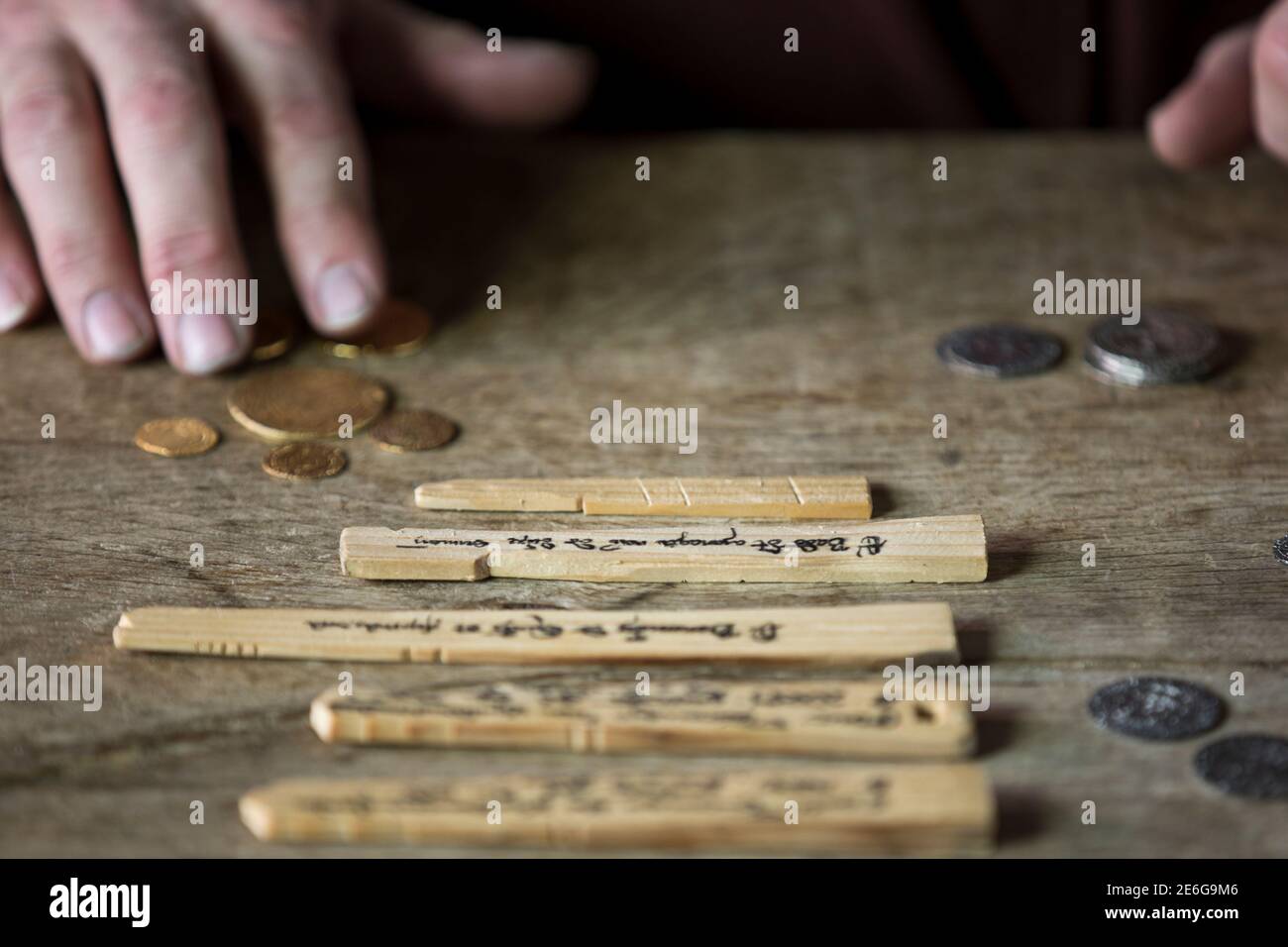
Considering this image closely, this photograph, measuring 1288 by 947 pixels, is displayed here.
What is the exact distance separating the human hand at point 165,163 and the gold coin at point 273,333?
0.08ft

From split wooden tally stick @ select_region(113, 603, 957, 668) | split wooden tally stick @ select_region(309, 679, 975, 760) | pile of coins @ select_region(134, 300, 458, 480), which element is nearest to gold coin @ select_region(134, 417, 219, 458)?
pile of coins @ select_region(134, 300, 458, 480)

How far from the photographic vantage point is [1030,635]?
0.87 m

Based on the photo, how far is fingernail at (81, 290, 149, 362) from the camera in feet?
3.95

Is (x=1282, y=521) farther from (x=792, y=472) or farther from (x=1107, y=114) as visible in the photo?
(x=1107, y=114)

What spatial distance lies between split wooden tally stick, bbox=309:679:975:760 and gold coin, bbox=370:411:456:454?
1.09 feet

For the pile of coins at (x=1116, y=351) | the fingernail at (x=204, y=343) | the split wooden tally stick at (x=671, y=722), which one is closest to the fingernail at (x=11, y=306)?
the fingernail at (x=204, y=343)

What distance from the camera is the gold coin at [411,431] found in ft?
3.59

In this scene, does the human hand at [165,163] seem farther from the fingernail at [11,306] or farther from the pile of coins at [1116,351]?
the pile of coins at [1116,351]

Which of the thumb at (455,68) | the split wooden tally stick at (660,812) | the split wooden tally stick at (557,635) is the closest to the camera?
the split wooden tally stick at (660,812)

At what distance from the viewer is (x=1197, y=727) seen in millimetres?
778

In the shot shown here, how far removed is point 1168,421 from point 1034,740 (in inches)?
17.1

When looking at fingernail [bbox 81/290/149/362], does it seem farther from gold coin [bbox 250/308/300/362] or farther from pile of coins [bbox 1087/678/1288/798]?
pile of coins [bbox 1087/678/1288/798]

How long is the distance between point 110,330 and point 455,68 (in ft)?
2.07

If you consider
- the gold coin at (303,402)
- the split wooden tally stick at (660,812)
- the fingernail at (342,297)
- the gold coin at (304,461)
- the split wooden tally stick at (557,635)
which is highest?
the fingernail at (342,297)
